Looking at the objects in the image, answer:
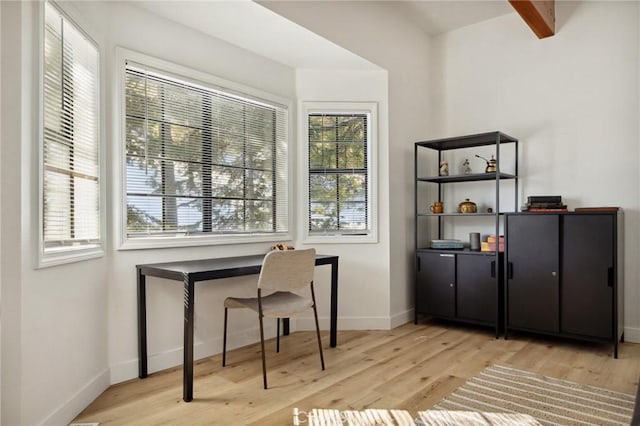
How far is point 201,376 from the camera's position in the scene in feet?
9.32

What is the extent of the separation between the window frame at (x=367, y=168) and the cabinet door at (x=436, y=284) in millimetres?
564

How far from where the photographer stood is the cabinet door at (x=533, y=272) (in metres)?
3.43

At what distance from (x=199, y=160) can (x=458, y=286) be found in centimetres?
249

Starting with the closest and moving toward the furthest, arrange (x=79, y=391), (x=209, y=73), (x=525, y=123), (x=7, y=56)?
(x=7, y=56) < (x=79, y=391) < (x=209, y=73) < (x=525, y=123)

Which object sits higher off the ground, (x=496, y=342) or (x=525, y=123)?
(x=525, y=123)

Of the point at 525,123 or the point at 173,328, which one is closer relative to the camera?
the point at 173,328

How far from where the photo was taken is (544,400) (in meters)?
2.41

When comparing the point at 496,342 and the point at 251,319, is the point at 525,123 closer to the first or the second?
the point at 496,342

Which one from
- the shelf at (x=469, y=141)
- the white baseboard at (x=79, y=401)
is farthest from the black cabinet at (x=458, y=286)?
the white baseboard at (x=79, y=401)

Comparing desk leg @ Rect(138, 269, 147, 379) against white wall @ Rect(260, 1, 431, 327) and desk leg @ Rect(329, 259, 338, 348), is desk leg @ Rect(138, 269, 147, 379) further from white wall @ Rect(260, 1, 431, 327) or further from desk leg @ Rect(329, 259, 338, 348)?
white wall @ Rect(260, 1, 431, 327)

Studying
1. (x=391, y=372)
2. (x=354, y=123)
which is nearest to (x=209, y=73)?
(x=354, y=123)

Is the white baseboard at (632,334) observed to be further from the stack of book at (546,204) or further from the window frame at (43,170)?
the window frame at (43,170)

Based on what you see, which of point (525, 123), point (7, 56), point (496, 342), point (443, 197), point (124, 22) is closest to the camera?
point (7, 56)

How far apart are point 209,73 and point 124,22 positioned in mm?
669
